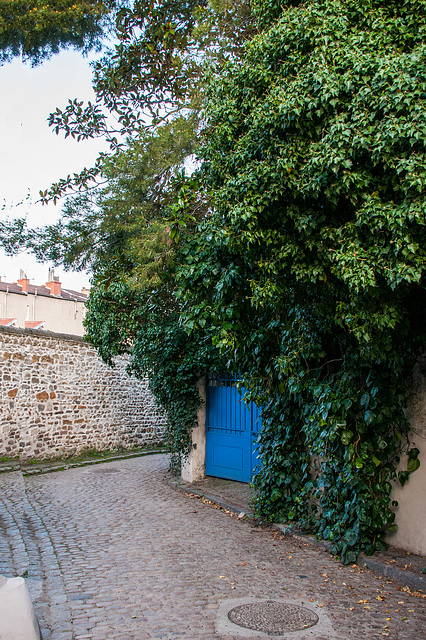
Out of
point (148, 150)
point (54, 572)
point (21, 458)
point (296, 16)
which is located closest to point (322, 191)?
point (296, 16)

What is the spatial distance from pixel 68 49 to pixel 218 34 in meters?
2.24

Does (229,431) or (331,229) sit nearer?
(331,229)

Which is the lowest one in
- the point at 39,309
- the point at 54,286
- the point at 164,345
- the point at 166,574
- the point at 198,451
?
the point at 166,574

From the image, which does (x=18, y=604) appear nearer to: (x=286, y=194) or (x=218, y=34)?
(x=286, y=194)

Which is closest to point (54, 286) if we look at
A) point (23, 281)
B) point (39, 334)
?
Result: point (23, 281)

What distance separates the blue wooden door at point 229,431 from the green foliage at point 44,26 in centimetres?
616

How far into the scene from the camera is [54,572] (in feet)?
16.5

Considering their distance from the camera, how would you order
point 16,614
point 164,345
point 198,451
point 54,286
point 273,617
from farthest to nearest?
1. point 54,286
2. point 198,451
3. point 164,345
4. point 273,617
5. point 16,614

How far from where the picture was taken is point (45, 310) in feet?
78.9

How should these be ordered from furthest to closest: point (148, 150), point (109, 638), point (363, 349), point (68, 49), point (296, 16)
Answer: point (148, 150) < point (68, 49) < point (363, 349) < point (296, 16) < point (109, 638)

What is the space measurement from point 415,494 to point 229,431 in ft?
15.9

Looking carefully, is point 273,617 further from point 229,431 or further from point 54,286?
point 54,286

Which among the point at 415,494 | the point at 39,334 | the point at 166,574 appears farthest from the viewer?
the point at 39,334

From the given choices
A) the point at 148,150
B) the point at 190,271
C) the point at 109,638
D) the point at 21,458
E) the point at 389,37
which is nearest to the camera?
the point at 109,638
